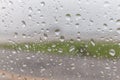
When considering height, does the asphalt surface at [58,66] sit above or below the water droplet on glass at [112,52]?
below

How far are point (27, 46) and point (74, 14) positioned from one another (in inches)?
10.6

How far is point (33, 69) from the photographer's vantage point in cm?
176

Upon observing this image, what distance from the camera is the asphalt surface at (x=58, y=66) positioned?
5.41 feet

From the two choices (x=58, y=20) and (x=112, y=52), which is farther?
(x=58, y=20)

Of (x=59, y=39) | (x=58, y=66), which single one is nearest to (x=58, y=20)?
(x=59, y=39)

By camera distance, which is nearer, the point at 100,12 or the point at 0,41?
the point at 100,12

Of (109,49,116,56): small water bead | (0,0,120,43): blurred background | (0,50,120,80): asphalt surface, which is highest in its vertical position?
(0,0,120,43): blurred background

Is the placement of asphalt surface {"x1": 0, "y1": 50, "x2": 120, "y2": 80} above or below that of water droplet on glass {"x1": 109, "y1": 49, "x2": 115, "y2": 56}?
below

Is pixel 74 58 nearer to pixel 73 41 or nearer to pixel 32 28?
Answer: pixel 73 41

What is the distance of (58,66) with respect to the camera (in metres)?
1.73

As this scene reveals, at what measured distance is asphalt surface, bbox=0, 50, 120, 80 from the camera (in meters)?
1.65

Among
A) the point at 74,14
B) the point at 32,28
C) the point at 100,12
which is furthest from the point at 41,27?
the point at 100,12

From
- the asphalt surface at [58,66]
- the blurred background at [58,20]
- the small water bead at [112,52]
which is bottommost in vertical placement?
the asphalt surface at [58,66]

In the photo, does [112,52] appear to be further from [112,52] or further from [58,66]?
[58,66]
